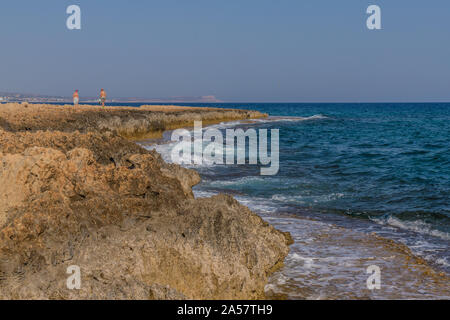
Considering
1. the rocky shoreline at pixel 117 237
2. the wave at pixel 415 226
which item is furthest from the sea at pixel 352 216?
the rocky shoreline at pixel 117 237

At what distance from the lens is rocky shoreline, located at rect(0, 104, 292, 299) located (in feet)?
16.7

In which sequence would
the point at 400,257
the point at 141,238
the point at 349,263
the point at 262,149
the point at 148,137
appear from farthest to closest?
the point at 148,137
the point at 262,149
the point at 400,257
the point at 349,263
the point at 141,238

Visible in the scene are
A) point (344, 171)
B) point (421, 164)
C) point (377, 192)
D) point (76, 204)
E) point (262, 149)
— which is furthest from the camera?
point (262, 149)

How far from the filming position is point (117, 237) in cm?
576

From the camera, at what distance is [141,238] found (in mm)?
5773

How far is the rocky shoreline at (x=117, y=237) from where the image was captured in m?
5.10

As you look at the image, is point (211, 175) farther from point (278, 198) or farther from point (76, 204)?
point (76, 204)

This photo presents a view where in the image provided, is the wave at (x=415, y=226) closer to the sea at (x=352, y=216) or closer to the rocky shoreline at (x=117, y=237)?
the sea at (x=352, y=216)

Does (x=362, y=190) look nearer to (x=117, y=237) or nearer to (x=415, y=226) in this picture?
(x=415, y=226)

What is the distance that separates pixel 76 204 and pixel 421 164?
18.3m

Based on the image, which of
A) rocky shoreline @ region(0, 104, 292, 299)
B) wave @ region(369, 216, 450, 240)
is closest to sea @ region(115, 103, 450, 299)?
wave @ region(369, 216, 450, 240)

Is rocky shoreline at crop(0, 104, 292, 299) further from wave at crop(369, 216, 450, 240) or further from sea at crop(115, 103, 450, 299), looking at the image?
wave at crop(369, 216, 450, 240)
